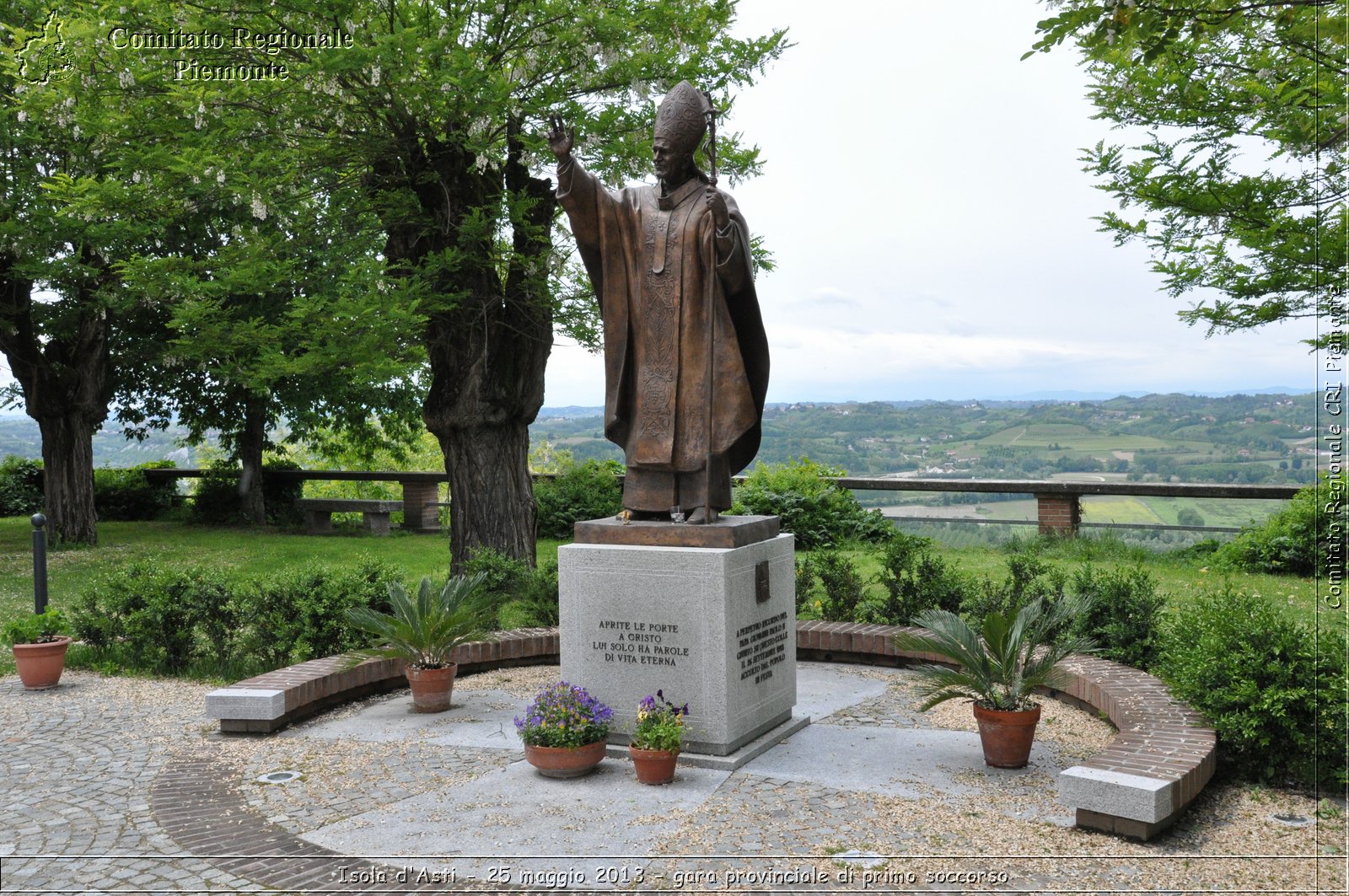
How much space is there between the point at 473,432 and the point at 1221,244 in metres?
9.24

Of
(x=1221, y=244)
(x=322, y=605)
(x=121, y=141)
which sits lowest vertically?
(x=322, y=605)

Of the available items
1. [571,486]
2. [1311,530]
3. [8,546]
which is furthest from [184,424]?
[1311,530]

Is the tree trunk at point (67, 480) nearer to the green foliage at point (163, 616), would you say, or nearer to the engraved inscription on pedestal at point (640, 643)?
the green foliage at point (163, 616)

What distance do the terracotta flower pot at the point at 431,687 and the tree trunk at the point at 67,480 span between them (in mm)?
14455

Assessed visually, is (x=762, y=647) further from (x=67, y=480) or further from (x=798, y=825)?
(x=67, y=480)

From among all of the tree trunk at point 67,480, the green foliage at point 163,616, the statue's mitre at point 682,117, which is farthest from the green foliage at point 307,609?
the tree trunk at point 67,480

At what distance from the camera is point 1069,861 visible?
4688mm

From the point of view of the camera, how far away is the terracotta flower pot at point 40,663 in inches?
352

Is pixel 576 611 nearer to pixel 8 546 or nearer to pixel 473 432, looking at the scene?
pixel 473 432

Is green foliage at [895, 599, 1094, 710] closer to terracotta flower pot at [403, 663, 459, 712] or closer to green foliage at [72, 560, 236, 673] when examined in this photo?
terracotta flower pot at [403, 663, 459, 712]

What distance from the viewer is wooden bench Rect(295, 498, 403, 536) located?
71.4 feet

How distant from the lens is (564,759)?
5914 millimetres

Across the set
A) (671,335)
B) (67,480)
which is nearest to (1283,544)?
(671,335)

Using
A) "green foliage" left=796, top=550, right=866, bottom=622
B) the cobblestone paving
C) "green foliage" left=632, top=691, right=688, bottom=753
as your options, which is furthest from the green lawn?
"green foliage" left=632, top=691, right=688, bottom=753
